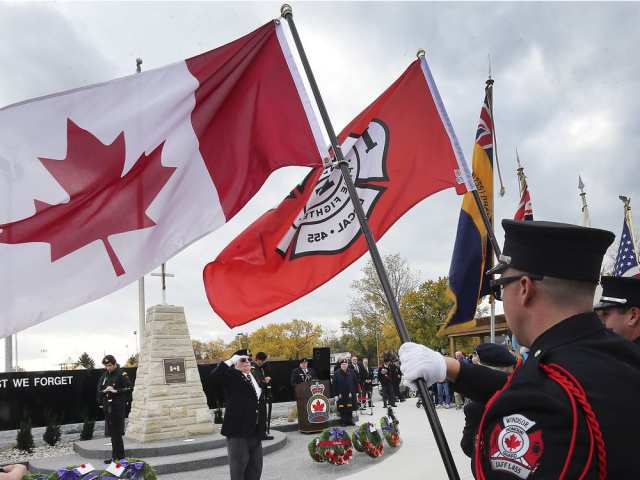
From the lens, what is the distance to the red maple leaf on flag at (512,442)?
127 centimetres

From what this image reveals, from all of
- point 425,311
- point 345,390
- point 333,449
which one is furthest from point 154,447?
point 425,311

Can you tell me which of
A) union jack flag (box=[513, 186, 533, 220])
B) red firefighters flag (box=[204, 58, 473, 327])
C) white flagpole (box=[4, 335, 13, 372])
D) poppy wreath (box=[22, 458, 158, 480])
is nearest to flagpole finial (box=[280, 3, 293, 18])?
red firefighters flag (box=[204, 58, 473, 327])

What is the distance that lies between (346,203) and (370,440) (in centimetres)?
706

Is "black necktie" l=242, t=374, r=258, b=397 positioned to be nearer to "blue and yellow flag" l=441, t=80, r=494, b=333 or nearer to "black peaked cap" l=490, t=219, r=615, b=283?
"blue and yellow flag" l=441, t=80, r=494, b=333

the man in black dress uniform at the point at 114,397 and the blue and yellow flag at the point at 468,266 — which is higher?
the blue and yellow flag at the point at 468,266

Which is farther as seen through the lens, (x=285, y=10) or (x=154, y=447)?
(x=154, y=447)

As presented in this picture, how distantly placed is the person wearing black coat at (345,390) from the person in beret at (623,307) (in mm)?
11797

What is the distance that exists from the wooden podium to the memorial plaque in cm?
289

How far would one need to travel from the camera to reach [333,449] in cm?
934

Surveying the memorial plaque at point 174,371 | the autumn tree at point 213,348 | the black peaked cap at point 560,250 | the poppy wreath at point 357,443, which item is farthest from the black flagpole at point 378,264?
the autumn tree at point 213,348

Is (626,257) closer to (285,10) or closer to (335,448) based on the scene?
(335,448)

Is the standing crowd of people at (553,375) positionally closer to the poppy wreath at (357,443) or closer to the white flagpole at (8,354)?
the poppy wreath at (357,443)

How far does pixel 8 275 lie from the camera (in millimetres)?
3213

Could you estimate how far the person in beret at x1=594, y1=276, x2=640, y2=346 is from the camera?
10.5 feet
